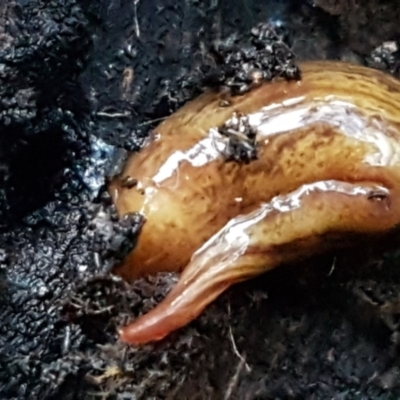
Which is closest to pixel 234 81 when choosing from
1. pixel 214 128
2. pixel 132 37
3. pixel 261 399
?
pixel 214 128

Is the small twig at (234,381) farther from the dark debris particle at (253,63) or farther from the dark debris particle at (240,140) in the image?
the dark debris particle at (253,63)

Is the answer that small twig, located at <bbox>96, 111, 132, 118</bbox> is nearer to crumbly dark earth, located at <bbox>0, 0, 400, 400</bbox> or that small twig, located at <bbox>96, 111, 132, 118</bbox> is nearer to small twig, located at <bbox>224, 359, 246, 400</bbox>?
crumbly dark earth, located at <bbox>0, 0, 400, 400</bbox>

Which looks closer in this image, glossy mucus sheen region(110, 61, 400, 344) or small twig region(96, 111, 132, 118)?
glossy mucus sheen region(110, 61, 400, 344)

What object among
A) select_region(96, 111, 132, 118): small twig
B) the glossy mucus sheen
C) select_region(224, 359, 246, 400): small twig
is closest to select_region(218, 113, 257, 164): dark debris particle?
the glossy mucus sheen

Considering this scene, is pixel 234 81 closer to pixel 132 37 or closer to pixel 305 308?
pixel 132 37

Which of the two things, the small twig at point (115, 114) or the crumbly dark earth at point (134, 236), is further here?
the small twig at point (115, 114)

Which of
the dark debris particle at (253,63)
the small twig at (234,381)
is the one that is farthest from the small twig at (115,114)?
the small twig at (234,381)
